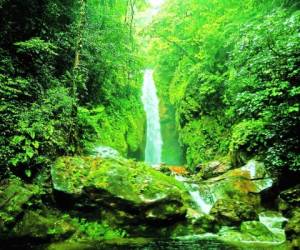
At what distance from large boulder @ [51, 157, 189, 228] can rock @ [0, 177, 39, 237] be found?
2.57 ft

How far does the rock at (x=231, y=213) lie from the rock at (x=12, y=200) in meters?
4.51

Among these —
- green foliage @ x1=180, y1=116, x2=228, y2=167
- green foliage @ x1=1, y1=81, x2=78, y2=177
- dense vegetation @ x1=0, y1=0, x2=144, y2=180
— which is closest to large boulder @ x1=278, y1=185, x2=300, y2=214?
dense vegetation @ x1=0, y1=0, x2=144, y2=180

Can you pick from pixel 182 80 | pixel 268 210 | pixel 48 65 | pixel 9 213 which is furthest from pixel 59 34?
pixel 182 80

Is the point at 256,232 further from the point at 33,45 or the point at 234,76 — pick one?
the point at 33,45

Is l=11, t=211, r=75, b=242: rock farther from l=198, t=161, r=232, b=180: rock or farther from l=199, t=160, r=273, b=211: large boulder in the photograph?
l=198, t=161, r=232, b=180: rock

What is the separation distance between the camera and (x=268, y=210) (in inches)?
384

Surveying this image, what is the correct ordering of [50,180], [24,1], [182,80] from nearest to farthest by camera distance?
[50,180] → [24,1] → [182,80]

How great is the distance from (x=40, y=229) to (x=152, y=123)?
1883 cm

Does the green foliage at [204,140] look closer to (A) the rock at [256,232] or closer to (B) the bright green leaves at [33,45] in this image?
(A) the rock at [256,232]

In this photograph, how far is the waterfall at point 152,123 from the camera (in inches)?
940

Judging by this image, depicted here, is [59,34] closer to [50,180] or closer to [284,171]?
[50,180]

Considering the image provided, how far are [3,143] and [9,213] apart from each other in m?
1.78

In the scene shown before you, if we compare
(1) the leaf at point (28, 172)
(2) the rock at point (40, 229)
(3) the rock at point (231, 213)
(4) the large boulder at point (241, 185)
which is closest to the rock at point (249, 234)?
(3) the rock at point (231, 213)

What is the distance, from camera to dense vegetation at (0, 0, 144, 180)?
7.57 m
